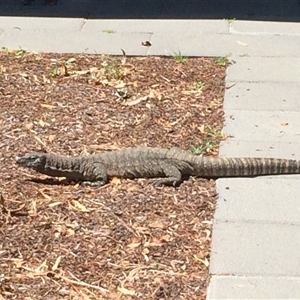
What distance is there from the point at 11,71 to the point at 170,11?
3171mm

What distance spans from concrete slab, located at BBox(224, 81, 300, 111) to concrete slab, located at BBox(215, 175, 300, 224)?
5.47 ft

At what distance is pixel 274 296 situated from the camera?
5371 mm

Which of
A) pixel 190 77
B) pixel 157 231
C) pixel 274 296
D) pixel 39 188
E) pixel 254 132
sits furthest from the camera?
pixel 190 77

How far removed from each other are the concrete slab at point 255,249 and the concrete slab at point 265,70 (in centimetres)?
336

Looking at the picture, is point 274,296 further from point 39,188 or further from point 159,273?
point 39,188

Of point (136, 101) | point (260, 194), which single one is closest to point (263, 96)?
point (136, 101)

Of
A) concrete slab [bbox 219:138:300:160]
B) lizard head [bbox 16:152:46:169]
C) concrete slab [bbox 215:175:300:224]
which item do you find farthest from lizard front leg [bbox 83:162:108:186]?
concrete slab [bbox 219:138:300:160]

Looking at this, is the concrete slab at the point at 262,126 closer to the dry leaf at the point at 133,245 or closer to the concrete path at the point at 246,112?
the concrete path at the point at 246,112

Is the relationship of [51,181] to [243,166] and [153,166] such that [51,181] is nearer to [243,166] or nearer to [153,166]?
[153,166]

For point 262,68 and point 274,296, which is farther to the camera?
point 262,68

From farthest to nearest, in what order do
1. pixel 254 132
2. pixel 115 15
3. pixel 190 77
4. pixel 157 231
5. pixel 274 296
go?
1. pixel 115 15
2. pixel 190 77
3. pixel 254 132
4. pixel 157 231
5. pixel 274 296

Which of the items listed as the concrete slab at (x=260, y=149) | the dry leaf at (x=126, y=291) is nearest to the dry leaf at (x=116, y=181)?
the concrete slab at (x=260, y=149)

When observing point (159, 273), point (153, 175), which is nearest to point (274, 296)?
point (159, 273)

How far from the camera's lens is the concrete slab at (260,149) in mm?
7383
